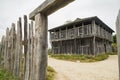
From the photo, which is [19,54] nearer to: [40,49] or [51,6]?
[40,49]

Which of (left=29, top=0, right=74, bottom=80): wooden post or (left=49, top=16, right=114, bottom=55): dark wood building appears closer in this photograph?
(left=29, top=0, right=74, bottom=80): wooden post

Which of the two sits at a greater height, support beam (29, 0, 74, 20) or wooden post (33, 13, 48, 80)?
support beam (29, 0, 74, 20)

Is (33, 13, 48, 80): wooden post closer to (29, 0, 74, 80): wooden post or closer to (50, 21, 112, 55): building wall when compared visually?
(29, 0, 74, 80): wooden post

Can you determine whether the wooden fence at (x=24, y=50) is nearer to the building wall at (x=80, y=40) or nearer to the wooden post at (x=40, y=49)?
the wooden post at (x=40, y=49)

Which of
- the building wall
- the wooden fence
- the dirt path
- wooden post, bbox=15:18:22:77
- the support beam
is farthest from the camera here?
the building wall

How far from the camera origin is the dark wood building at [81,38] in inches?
850

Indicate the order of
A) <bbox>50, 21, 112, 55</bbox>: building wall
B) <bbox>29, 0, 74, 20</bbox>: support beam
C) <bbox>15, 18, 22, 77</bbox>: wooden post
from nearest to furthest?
<bbox>29, 0, 74, 20</bbox>: support beam
<bbox>15, 18, 22, 77</bbox>: wooden post
<bbox>50, 21, 112, 55</bbox>: building wall

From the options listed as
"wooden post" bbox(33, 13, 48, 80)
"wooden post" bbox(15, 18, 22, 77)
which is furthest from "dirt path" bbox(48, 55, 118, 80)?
"wooden post" bbox(33, 13, 48, 80)

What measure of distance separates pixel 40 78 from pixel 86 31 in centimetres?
1921

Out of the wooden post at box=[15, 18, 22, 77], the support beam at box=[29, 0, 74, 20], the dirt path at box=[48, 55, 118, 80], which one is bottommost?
the dirt path at box=[48, 55, 118, 80]

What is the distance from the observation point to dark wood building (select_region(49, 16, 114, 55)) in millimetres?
21594

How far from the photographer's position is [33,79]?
12.1 ft

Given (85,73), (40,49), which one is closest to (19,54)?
(40,49)

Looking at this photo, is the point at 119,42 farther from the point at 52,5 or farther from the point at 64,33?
the point at 64,33
